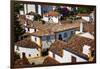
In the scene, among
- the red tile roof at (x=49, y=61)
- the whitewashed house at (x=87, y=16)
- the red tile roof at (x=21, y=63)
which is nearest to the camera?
the red tile roof at (x=21, y=63)

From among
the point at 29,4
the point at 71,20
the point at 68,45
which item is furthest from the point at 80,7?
the point at 29,4

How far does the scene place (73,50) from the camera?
208 centimetres

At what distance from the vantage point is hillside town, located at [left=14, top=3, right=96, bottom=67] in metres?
1.91

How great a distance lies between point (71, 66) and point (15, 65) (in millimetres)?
638

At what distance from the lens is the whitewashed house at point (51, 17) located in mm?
1991

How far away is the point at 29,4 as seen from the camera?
6.33 ft

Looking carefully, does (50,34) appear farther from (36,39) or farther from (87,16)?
(87,16)

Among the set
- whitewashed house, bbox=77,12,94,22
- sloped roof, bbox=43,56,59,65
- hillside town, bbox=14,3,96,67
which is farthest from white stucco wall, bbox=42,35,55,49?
whitewashed house, bbox=77,12,94,22

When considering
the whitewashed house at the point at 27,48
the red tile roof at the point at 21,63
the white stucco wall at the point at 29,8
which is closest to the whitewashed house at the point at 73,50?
the whitewashed house at the point at 27,48

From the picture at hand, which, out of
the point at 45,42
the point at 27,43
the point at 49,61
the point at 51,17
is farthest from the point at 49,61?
the point at 51,17

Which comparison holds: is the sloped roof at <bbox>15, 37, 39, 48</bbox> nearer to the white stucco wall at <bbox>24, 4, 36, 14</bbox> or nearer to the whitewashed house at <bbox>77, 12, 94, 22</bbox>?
→ the white stucco wall at <bbox>24, 4, 36, 14</bbox>

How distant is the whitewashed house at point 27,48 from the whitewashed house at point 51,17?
297mm

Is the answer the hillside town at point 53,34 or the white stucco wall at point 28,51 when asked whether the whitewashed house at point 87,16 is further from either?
the white stucco wall at point 28,51
